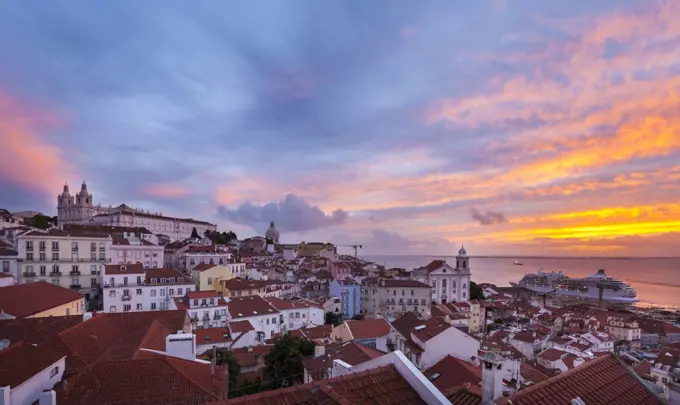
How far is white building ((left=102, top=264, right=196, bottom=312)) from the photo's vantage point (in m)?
31.3

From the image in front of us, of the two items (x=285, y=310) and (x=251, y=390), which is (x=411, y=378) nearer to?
(x=251, y=390)

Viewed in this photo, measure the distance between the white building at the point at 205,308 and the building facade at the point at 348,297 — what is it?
1774 cm

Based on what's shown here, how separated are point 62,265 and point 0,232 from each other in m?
19.9

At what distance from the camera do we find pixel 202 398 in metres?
8.52

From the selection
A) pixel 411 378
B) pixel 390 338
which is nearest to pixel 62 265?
pixel 390 338

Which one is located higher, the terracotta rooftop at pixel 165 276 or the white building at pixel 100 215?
the white building at pixel 100 215

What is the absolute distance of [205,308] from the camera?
2944 centimetres

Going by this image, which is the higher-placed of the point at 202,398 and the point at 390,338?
the point at 202,398

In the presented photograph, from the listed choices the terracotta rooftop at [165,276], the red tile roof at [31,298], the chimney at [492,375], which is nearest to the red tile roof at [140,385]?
the chimney at [492,375]

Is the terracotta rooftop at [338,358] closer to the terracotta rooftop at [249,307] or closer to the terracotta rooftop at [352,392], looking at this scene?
the terracotta rooftop at [352,392]

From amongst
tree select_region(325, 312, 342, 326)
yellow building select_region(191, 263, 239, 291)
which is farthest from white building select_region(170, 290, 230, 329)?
tree select_region(325, 312, 342, 326)

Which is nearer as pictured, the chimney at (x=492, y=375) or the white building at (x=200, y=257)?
the chimney at (x=492, y=375)

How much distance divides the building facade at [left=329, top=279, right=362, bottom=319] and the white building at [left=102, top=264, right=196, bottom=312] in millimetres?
17594

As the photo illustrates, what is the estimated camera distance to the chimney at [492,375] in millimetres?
4391
